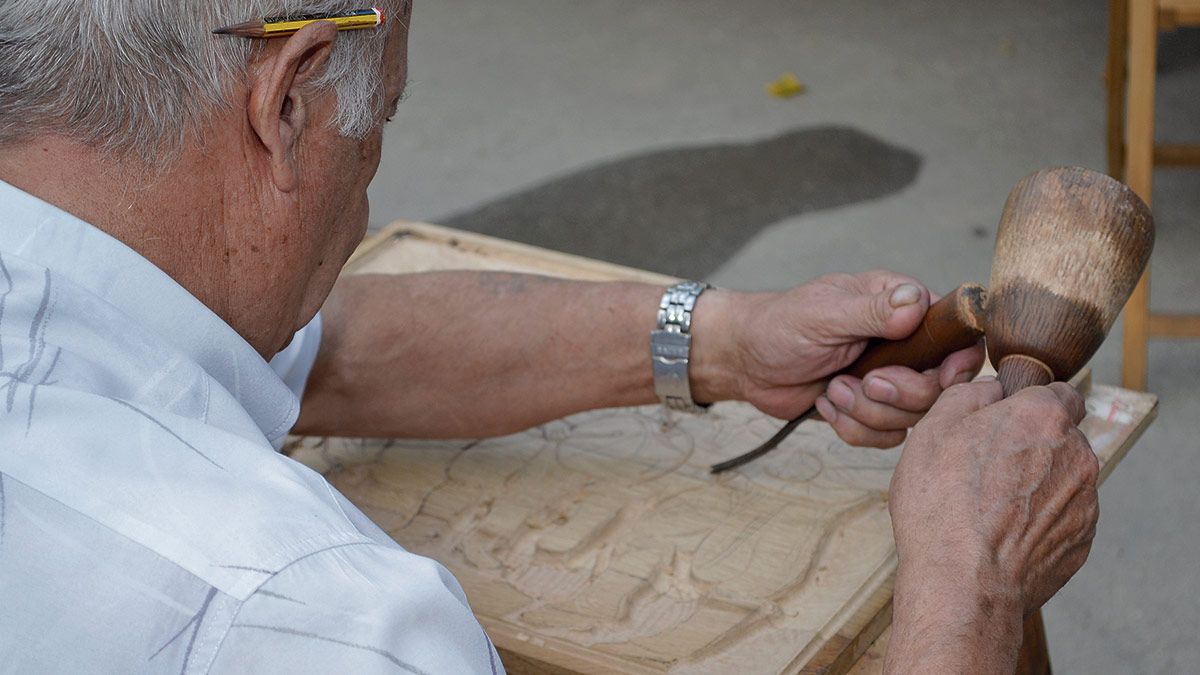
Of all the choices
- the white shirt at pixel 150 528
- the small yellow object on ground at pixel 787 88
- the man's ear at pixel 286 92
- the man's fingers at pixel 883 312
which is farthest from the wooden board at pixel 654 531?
the small yellow object on ground at pixel 787 88

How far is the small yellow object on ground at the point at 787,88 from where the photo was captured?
4.40 meters

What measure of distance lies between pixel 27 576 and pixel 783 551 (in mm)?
818

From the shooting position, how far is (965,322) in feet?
4.42

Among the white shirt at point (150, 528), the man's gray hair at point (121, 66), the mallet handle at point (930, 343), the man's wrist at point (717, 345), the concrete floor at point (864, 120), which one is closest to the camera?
the white shirt at point (150, 528)

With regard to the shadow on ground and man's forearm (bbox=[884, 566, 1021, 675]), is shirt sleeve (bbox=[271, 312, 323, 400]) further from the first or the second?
the shadow on ground

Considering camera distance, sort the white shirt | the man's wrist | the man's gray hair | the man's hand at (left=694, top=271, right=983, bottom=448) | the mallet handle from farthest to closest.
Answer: the man's wrist < the man's hand at (left=694, top=271, right=983, bottom=448) < the mallet handle < the man's gray hair < the white shirt

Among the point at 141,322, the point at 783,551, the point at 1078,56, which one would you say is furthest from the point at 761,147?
Answer: the point at 141,322

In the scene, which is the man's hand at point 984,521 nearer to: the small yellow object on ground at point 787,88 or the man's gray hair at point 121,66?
the man's gray hair at point 121,66

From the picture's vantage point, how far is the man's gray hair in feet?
2.96

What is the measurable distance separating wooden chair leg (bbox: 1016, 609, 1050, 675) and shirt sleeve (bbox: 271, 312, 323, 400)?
886 millimetres

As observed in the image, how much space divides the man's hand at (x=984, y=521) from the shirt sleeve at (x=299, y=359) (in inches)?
29.1

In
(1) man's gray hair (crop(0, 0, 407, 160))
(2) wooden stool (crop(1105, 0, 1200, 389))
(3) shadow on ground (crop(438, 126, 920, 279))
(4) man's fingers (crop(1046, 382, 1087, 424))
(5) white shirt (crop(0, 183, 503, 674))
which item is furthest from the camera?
(3) shadow on ground (crop(438, 126, 920, 279))

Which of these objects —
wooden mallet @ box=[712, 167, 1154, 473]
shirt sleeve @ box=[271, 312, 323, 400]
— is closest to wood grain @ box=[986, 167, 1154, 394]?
wooden mallet @ box=[712, 167, 1154, 473]

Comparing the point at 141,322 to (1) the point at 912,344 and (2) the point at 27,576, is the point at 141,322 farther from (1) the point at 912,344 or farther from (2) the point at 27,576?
(1) the point at 912,344
